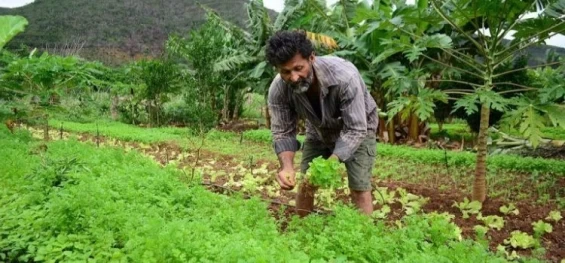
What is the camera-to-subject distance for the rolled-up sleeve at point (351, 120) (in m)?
3.68

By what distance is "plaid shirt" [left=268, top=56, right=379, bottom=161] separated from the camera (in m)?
3.71

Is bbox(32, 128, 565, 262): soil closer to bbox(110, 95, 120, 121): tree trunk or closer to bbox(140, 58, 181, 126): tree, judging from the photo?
bbox(140, 58, 181, 126): tree

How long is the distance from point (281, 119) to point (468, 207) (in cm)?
254

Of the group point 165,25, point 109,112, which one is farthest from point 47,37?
point 109,112

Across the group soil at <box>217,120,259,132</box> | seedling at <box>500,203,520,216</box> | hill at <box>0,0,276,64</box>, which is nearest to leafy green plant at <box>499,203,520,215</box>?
seedling at <box>500,203,520,216</box>

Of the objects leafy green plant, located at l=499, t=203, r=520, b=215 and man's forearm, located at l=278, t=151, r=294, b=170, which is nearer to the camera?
man's forearm, located at l=278, t=151, r=294, b=170

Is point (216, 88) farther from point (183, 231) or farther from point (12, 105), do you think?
point (183, 231)

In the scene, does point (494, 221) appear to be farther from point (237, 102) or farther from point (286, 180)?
point (237, 102)

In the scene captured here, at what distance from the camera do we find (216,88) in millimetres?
17594

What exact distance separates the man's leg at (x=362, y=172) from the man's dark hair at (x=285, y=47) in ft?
3.76

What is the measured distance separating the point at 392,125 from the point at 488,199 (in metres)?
6.93

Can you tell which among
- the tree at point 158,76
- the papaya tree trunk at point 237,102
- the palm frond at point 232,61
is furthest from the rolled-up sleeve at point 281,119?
the papaya tree trunk at point 237,102

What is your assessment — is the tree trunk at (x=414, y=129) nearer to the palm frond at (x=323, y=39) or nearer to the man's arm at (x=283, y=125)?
the palm frond at (x=323, y=39)

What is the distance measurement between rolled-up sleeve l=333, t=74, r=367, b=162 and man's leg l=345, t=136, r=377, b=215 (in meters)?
0.48
